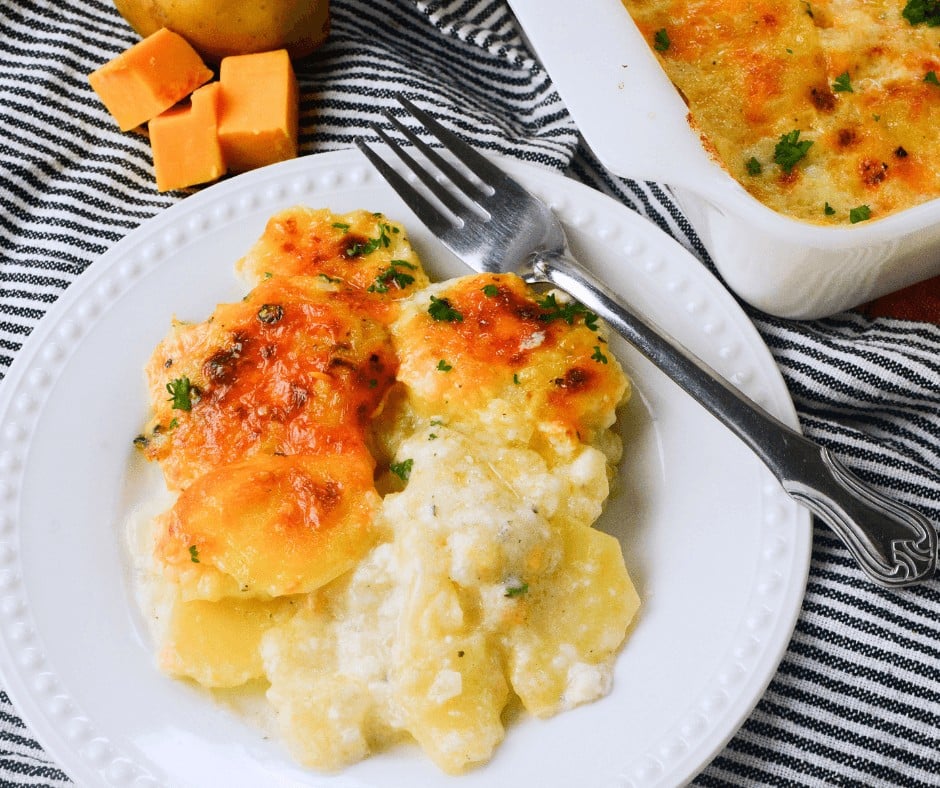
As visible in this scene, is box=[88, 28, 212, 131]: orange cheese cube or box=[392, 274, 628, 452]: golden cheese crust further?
box=[88, 28, 212, 131]: orange cheese cube

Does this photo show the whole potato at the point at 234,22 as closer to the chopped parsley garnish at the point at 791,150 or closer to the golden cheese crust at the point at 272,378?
the golden cheese crust at the point at 272,378

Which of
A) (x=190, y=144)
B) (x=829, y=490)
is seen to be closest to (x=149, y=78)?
(x=190, y=144)

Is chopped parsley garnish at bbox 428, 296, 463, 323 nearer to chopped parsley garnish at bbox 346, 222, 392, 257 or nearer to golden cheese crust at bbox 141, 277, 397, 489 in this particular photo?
golden cheese crust at bbox 141, 277, 397, 489

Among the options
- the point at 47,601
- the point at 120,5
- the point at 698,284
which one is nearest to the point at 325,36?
the point at 120,5

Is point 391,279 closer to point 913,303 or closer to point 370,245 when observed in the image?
point 370,245

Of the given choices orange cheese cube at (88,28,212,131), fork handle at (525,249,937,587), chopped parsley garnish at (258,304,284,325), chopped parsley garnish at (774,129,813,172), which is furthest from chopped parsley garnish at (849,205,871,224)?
orange cheese cube at (88,28,212,131)

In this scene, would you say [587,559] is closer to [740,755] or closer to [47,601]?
[740,755]

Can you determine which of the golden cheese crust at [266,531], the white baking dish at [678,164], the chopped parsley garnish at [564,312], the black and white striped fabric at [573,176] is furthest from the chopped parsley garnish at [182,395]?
the white baking dish at [678,164]
